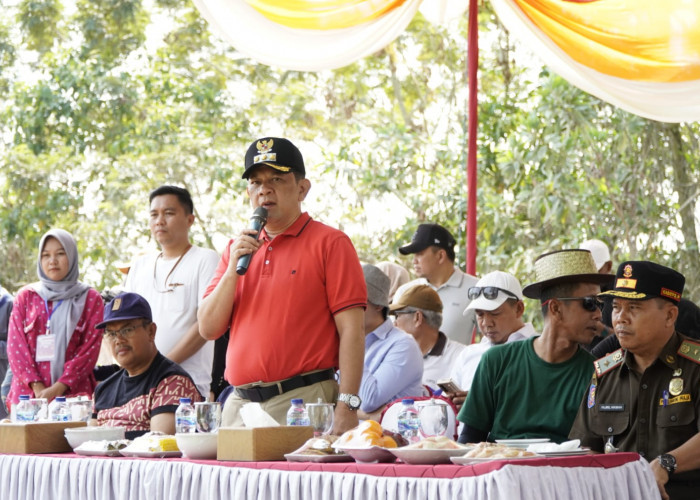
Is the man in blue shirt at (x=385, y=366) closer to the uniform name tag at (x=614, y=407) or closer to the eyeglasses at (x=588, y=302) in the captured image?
the eyeglasses at (x=588, y=302)

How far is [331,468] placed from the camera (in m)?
2.76

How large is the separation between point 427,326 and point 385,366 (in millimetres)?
611

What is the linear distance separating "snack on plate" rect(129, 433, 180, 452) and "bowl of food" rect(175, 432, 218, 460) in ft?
0.46

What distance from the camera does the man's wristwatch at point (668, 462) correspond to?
3.27 m

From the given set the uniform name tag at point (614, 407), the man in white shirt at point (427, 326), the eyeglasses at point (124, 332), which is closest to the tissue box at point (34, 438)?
the eyeglasses at point (124, 332)

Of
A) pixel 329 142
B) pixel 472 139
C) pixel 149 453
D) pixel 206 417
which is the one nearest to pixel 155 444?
pixel 149 453

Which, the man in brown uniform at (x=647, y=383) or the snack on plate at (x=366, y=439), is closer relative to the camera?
the snack on plate at (x=366, y=439)

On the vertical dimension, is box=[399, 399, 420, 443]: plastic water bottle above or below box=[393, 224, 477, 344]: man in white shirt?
below

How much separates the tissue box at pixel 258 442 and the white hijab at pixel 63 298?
7.96ft

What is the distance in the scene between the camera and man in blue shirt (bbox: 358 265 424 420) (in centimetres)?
449

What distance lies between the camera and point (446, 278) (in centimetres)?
578

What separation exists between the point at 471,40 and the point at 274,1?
112cm

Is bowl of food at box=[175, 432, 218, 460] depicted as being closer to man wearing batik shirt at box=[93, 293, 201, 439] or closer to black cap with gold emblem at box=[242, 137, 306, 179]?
man wearing batik shirt at box=[93, 293, 201, 439]

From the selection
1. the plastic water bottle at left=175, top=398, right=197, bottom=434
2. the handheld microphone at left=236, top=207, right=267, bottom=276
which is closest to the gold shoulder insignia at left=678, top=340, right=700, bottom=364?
the handheld microphone at left=236, top=207, right=267, bottom=276
